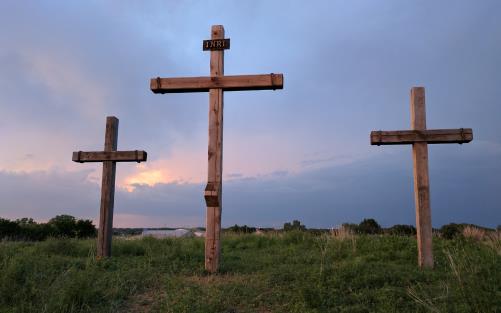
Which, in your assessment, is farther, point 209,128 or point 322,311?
point 209,128

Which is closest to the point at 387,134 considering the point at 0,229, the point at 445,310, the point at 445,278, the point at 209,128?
the point at 445,278

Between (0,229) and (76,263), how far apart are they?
16.0 metres

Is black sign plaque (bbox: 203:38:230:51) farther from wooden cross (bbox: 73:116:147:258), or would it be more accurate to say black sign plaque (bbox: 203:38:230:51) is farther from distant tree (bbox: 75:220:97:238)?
distant tree (bbox: 75:220:97:238)

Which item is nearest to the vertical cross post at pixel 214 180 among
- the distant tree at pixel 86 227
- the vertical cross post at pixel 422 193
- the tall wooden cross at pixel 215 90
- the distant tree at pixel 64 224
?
the tall wooden cross at pixel 215 90

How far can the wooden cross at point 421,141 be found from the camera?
853 centimetres

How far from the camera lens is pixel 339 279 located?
21.0 ft

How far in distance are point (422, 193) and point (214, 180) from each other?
421 centimetres

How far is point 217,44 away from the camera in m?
8.64

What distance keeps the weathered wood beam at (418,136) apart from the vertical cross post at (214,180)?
10.6ft

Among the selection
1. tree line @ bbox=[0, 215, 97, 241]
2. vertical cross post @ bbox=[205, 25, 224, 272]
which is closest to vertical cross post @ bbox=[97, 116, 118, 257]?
vertical cross post @ bbox=[205, 25, 224, 272]

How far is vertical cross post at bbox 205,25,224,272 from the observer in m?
7.94

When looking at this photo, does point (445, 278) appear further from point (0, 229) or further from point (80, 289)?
point (0, 229)

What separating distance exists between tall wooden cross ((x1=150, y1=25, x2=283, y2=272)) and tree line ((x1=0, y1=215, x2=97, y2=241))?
15.3m

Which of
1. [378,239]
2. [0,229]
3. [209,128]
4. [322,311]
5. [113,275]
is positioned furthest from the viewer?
[0,229]
